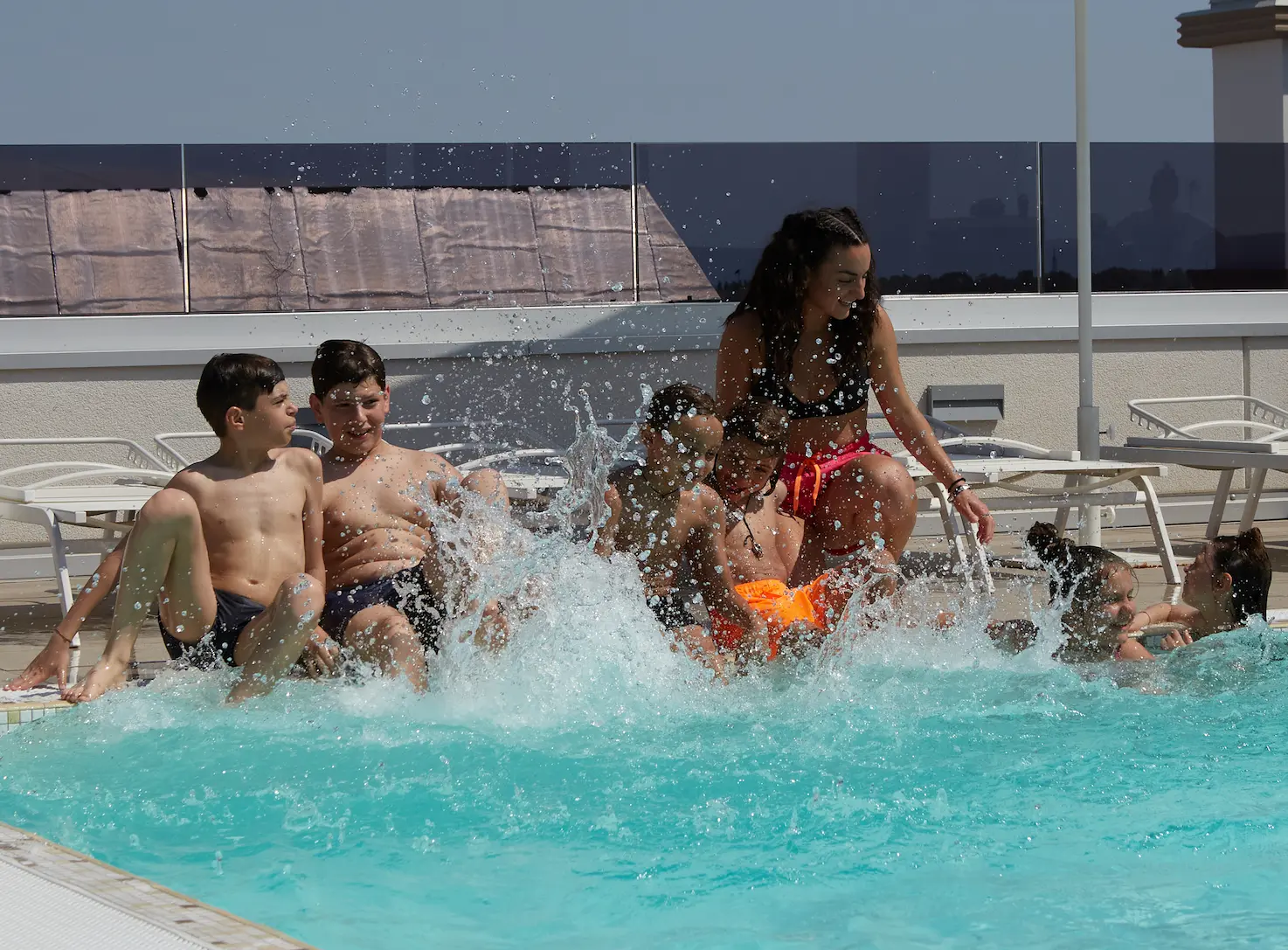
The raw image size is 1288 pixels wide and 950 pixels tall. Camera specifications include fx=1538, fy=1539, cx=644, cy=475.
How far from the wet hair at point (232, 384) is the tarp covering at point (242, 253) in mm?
5389

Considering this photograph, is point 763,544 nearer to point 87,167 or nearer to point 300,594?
point 300,594

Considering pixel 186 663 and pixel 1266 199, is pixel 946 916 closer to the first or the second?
pixel 186 663

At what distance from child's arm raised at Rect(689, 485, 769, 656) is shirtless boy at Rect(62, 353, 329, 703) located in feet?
3.94

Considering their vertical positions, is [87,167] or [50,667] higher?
[87,167]

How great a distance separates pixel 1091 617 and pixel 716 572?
4.76 feet

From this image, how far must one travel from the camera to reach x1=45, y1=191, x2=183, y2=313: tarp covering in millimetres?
9516

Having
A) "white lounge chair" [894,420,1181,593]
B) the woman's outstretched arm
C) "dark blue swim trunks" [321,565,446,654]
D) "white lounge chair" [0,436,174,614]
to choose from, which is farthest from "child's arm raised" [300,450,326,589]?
"white lounge chair" [894,420,1181,593]

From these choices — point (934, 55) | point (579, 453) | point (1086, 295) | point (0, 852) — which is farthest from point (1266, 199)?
point (0, 852)

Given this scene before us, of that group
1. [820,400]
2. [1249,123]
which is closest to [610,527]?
[820,400]

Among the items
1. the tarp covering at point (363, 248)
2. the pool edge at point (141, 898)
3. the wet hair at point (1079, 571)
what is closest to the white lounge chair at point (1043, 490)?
the wet hair at point (1079, 571)

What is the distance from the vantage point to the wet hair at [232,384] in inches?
179

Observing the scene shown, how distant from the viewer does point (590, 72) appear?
851 centimetres

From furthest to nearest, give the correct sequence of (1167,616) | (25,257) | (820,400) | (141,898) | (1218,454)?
(25,257) < (1218,454) < (1167,616) < (820,400) < (141,898)

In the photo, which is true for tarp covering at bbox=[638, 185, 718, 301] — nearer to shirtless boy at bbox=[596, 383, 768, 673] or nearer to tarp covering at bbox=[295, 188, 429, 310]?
tarp covering at bbox=[295, 188, 429, 310]
